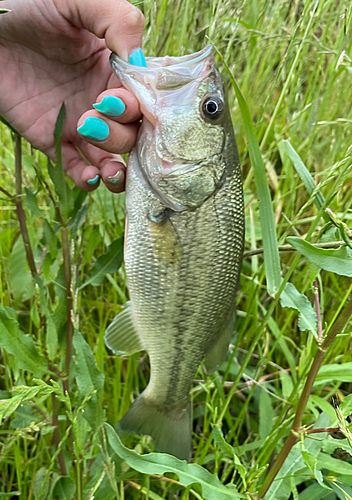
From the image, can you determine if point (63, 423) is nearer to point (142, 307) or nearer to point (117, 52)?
point (142, 307)

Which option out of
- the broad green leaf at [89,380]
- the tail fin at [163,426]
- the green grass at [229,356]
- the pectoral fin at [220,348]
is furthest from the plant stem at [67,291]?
the pectoral fin at [220,348]

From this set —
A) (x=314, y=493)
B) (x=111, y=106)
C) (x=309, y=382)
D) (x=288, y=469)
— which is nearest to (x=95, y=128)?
(x=111, y=106)

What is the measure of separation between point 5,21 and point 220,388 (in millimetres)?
1236

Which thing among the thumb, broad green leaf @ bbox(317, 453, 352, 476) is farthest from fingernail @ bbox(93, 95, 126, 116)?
broad green leaf @ bbox(317, 453, 352, 476)

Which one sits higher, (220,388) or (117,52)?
(117,52)

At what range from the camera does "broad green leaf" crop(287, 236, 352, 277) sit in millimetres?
782

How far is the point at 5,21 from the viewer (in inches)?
47.9

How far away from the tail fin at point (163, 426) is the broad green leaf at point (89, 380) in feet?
1.01

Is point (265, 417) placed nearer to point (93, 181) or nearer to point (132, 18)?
point (93, 181)

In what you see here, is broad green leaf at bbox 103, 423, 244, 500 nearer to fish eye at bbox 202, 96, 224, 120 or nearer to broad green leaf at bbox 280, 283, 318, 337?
broad green leaf at bbox 280, 283, 318, 337

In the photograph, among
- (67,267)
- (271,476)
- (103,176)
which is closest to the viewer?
(271,476)

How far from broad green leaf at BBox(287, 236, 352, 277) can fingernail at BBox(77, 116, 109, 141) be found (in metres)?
0.58

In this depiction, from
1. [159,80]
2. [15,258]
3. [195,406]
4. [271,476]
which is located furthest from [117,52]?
[195,406]

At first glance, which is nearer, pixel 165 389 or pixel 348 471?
pixel 348 471
